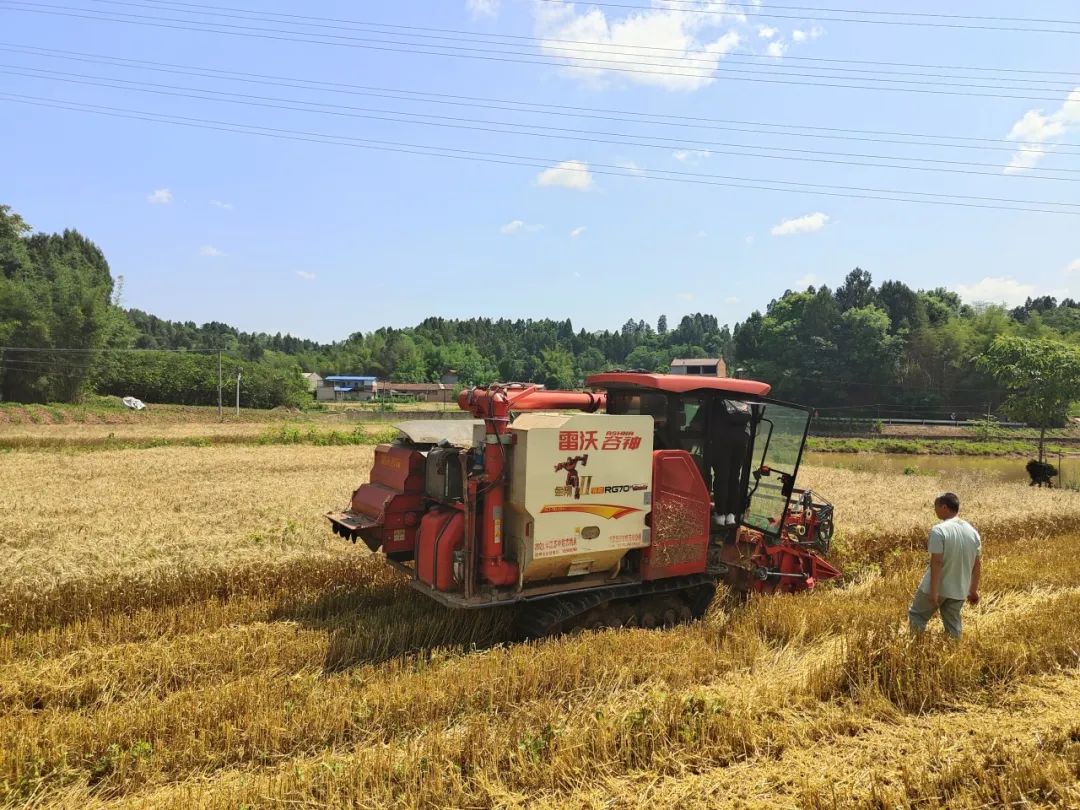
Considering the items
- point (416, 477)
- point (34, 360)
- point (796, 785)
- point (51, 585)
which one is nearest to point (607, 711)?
point (796, 785)

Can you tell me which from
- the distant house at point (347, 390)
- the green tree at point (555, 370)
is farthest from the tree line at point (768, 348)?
the distant house at point (347, 390)

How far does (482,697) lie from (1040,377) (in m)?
28.7

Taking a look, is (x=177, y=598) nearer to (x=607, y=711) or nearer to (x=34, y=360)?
(x=607, y=711)

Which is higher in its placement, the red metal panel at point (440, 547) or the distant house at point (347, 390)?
the red metal panel at point (440, 547)

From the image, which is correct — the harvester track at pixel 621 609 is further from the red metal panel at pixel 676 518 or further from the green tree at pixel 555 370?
the green tree at pixel 555 370

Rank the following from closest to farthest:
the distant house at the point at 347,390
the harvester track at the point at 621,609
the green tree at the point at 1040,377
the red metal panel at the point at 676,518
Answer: the harvester track at the point at 621,609, the red metal panel at the point at 676,518, the green tree at the point at 1040,377, the distant house at the point at 347,390

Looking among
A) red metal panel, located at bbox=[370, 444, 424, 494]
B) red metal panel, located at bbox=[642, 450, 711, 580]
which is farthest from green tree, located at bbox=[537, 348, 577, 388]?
red metal panel, located at bbox=[642, 450, 711, 580]

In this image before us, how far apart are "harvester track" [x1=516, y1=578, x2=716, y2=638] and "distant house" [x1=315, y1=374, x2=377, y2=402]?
A: 301 feet

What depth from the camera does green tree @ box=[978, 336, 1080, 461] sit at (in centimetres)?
2500

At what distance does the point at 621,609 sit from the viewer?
6895 mm

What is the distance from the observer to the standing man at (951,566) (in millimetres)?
5699

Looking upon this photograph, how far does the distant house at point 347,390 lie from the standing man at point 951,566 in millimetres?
93907

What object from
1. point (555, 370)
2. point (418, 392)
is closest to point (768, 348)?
point (555, 370)

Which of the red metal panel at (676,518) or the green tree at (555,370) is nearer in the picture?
the red metal panel at (676,518)
